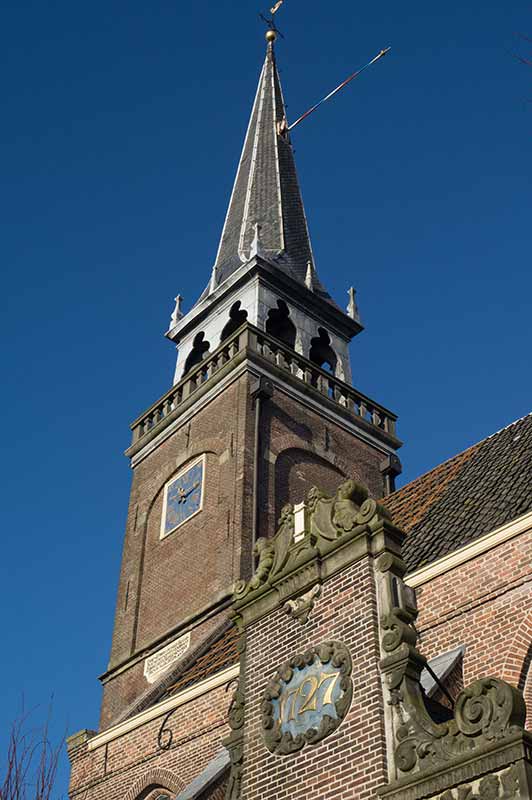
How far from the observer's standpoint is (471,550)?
42.8 feet

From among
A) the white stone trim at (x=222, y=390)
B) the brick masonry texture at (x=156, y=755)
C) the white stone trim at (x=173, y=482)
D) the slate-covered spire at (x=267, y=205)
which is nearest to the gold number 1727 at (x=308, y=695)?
the brick masonry texture at (x=156, y=755)

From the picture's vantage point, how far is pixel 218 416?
79.6 feet

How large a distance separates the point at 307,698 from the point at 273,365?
15.2 m

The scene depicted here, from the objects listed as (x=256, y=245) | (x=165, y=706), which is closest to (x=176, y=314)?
(x=256, y=245)

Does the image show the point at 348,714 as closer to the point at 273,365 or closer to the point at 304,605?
the point at 304,605

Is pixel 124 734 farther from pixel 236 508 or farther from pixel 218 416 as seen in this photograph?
pixel 218 416

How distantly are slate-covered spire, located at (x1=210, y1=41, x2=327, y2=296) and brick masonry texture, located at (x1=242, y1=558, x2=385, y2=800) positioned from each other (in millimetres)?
19798

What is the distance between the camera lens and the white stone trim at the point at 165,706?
16.1 m

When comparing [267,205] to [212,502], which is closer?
[212,502]

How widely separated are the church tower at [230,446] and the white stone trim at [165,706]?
3.63 feet

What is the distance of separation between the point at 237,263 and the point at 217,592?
12.2 m

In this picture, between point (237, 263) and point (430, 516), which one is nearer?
point (430, 516)

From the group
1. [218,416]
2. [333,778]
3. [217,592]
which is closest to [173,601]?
[217,592]

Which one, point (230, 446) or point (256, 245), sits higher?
point (256, 245)
